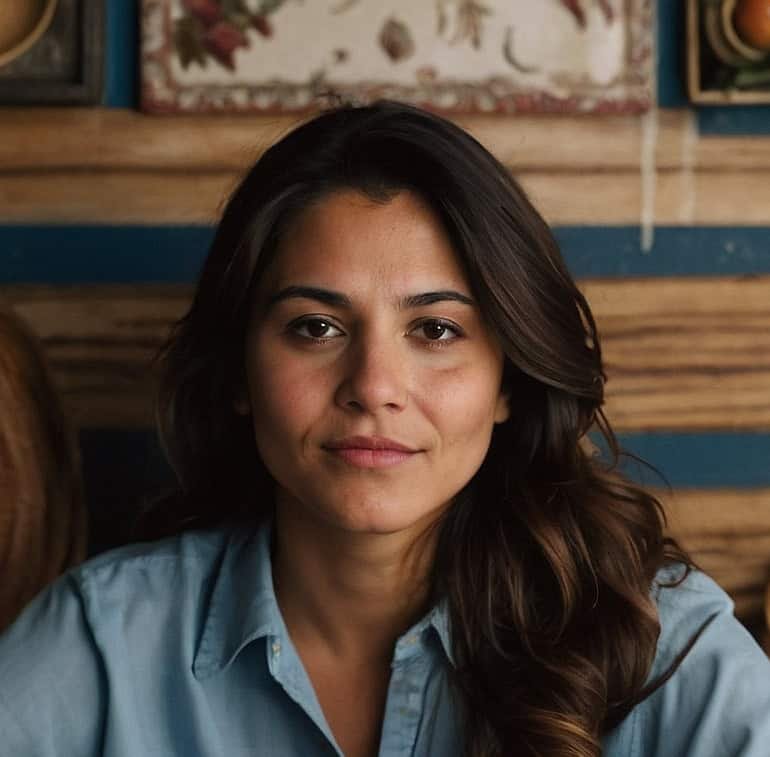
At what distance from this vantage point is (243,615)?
4.98 ft

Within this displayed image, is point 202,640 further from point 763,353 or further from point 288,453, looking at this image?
point 763,353

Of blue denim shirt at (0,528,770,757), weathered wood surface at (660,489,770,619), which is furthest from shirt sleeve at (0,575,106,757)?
weathered wood surface at (660,489,770,619)

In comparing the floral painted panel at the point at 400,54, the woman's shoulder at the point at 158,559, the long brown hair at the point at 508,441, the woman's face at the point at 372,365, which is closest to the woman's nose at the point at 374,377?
the woman's face at the point at 372,365

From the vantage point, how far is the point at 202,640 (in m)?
1.50

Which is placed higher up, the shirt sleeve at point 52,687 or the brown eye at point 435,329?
the brown eye at point 435,329

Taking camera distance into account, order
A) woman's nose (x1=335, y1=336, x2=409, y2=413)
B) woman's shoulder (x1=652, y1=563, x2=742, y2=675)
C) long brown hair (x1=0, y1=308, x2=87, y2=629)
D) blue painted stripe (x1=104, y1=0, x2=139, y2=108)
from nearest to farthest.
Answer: woman's nose (x1=335, y1=336, x2=409, y2=413)
woman's shoulder (x1=652, y1=563, x2=742, y2=675)
long brown hair (x1=0, y1=308, x2=87, y2=629)
blue painted stripe (x1=104, y1=0, x2=139, y2=108)

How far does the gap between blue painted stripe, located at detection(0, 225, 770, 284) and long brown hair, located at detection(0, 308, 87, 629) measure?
0.12 metres

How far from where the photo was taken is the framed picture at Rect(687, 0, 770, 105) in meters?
1.74

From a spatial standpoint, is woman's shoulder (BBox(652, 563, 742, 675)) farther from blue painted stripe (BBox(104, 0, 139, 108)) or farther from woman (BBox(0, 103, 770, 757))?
blue painted stripe (BBox(104, 0, 139, 108))

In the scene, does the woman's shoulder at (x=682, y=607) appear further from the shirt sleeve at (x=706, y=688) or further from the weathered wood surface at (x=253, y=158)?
the weathered wood surface at (x=253, y=158)

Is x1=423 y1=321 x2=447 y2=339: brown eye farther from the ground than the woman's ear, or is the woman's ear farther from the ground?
x1=423 y1=321 x2=447 y2=339: brown eye

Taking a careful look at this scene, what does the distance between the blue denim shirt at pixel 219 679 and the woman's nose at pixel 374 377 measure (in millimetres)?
323

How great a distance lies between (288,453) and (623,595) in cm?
46

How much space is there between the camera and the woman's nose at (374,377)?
133 centimetres
